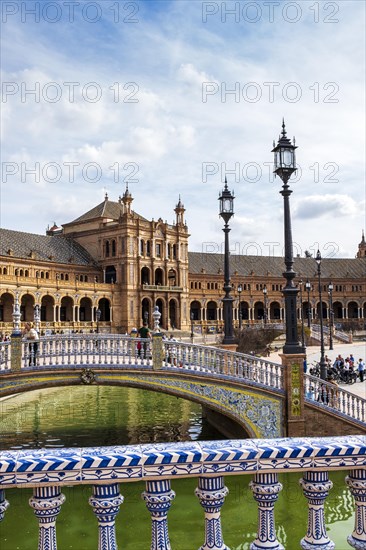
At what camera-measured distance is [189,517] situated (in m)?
11.0

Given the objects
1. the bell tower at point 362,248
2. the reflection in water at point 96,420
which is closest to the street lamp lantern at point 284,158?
the reflection in water at point 96,420

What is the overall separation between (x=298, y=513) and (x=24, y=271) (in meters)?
Answer: 53.8

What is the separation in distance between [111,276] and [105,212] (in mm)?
9435

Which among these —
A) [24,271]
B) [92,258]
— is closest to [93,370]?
[24,271]

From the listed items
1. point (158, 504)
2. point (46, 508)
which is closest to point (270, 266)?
point (158, 504)

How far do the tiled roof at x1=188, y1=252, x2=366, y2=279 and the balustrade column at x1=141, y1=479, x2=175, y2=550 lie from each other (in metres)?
79.3

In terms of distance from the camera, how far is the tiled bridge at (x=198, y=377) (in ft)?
48.0

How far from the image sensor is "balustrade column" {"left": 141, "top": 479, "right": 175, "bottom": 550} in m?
3.49

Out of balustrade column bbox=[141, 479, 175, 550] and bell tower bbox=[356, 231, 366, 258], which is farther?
bell tower bbox=[356, 231, 366, 258]

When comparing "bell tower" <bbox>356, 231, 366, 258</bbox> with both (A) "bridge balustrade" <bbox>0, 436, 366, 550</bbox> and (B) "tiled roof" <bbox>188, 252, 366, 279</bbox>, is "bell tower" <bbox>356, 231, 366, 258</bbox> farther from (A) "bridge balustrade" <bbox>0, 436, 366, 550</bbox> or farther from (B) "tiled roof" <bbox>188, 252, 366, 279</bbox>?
(A) "bridge balustrade" <bbox>0, 436, 366, 550</bbox>

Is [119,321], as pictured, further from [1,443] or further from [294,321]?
[294,321]

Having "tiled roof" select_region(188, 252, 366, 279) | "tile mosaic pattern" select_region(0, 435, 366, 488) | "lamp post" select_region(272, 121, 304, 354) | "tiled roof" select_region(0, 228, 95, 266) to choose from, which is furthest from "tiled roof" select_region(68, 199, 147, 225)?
"tile mosaic pattern" select_region(0, 435, 366, 488)

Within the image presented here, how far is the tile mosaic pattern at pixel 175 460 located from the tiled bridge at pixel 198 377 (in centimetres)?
1098

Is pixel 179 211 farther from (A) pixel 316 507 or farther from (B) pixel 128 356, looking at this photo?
(A) pixel 316 507
